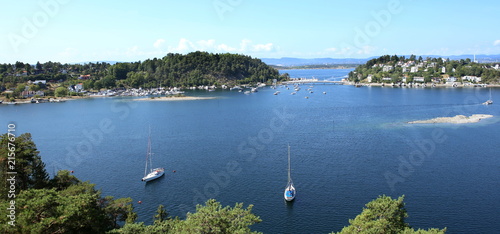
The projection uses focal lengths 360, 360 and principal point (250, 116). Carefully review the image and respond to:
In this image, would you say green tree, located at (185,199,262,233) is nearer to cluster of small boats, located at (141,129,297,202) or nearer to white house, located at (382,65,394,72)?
cluster of small boats, located at (141,129,297,202)

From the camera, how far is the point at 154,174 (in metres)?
17.3

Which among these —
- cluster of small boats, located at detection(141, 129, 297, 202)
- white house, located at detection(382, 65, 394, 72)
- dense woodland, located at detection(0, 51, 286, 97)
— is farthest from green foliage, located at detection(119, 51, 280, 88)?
cluster of small boats, located at detection(141, 129, 297, 202)

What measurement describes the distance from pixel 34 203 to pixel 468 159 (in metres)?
19.9

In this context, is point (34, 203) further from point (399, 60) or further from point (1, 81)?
point (399, 60)

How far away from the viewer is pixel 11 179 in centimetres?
987

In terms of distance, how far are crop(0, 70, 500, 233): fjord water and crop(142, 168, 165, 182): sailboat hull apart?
28 cm

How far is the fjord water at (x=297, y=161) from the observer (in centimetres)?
1382

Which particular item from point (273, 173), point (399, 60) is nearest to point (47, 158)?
point (273, 173)

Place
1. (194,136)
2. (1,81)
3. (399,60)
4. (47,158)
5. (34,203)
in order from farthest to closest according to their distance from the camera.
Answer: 1. (399,60)
2. (1,81)
3. (194,136)
4. (47,158)
5. (34,203)

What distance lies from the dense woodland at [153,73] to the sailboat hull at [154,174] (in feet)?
165

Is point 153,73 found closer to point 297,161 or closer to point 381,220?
point 297,161

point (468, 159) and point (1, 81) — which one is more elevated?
point (1, 81)

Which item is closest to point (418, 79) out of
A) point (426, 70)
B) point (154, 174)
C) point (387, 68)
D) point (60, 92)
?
point (426, 70)

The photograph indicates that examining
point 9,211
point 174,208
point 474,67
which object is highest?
point 474,67
